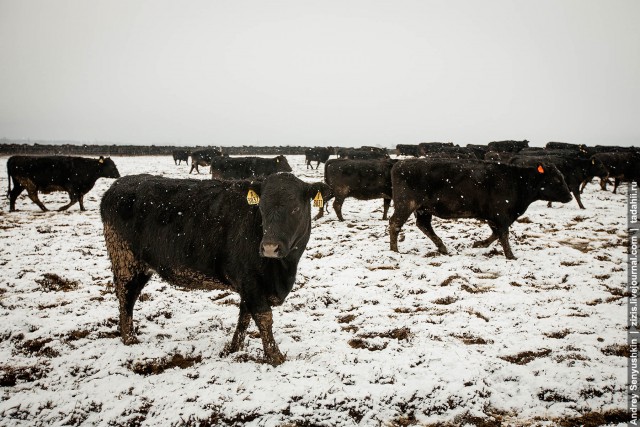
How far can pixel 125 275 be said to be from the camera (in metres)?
4.28

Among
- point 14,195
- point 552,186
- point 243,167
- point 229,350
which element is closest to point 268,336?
point 229,350

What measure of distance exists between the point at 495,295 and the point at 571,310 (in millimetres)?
978

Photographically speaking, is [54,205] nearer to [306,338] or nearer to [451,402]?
[306,338]

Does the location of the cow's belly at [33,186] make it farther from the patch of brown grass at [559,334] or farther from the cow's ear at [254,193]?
the patch of brown grass at [559,334]

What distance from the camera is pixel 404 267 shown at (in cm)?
692

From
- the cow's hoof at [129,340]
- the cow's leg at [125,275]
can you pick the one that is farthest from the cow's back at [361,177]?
the cow's hoof at [129,340]

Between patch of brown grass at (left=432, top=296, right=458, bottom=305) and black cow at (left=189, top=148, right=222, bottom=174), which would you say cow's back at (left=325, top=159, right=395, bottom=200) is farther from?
black cow at (left=189, top=148, right=222, bottom=174)

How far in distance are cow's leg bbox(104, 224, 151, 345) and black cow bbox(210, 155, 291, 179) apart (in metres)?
14.6

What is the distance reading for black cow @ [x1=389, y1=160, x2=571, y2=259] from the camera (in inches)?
297

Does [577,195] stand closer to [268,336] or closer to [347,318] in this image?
[347,318]

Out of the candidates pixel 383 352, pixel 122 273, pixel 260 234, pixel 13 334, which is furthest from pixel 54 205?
pixel 383 352

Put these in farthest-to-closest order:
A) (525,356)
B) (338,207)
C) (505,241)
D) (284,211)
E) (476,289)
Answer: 1. (338,207)
2. (505,241)
3. (476,289)
4. (525,356)
5. (284,211)

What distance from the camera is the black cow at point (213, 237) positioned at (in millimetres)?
3715

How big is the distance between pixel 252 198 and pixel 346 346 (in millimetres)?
2094
